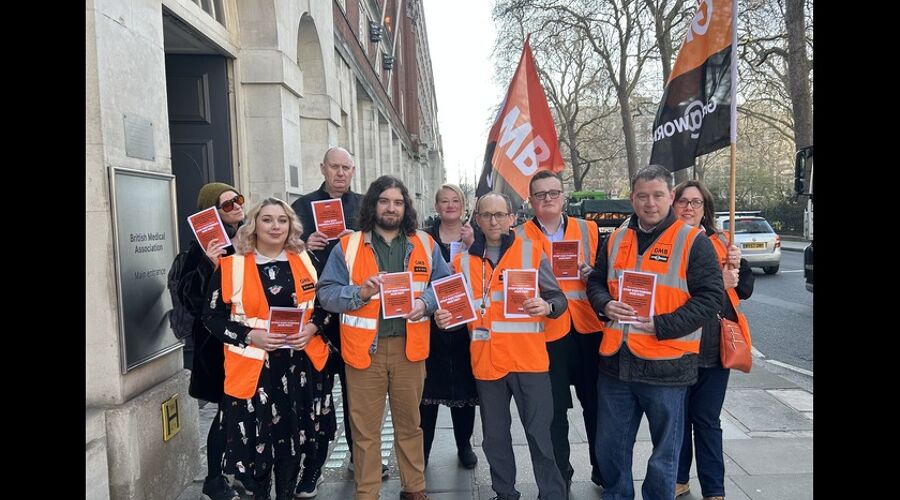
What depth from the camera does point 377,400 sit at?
3.29m

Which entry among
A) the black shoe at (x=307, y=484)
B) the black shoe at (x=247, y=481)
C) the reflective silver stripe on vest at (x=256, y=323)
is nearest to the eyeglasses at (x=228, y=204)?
the reflective silver stripe on vest at (x=256, y=323)

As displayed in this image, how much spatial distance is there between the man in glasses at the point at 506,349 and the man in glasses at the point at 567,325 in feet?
0.54

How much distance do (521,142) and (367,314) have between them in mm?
2272

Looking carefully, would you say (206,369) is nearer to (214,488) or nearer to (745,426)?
(214,488)

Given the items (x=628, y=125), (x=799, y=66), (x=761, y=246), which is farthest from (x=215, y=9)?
(x=628, y=125)

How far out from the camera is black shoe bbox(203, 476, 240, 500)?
3416mm

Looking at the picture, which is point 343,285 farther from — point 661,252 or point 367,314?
point 661,252

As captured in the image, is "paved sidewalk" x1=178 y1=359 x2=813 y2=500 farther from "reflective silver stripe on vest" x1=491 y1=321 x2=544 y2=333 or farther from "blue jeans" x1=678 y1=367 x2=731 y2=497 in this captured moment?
"reflective silver stripe on vest" x1=491 y1=321 x2=544 y2=333

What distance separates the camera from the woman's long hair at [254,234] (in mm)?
3170

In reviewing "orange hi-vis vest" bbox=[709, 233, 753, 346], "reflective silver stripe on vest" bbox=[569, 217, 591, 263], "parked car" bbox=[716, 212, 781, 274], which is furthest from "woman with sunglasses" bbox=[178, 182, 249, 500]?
"parked car" bbox=[716, 212, 781, 274]
